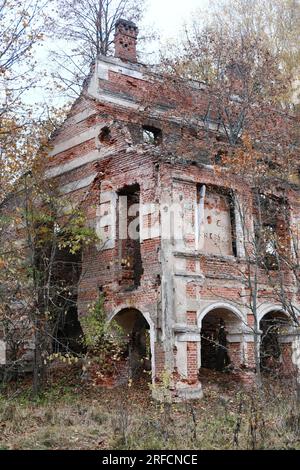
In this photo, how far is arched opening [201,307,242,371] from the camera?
51.7 feet

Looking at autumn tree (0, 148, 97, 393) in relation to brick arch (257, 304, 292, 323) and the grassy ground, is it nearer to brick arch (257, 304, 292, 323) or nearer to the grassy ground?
the grassy ground

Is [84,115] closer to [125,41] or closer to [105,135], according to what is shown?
[105,135]

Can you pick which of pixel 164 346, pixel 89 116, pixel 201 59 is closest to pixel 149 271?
pixel 164 346

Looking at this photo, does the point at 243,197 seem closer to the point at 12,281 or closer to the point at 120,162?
the point at 120,162

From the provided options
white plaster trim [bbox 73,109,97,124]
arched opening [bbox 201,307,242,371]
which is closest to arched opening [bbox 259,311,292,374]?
arched opening [bbox 201,307,242,371]

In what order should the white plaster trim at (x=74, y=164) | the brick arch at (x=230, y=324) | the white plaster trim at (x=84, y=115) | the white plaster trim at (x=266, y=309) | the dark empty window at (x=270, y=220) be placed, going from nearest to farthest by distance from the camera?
the brick arch at (x=230, y=324), the white plaster trim at (x=266, y=309), the dark empty window at (x=270, y=220), the white plaster trim at (x=74, y=164), the white plaster trim at (x=84, y=115)

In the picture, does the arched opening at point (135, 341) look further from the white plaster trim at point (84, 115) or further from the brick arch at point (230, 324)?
the white plaster trim at point (84, 115)

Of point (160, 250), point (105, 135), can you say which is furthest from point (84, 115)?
point (160, 250)

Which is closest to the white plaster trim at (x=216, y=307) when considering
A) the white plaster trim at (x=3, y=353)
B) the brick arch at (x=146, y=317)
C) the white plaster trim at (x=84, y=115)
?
the brick arch at (x=146, y=317)

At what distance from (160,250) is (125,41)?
9836 mm

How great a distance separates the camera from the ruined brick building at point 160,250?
47.1 feet

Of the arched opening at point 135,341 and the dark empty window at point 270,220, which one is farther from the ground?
the dark empty window at point 270,220

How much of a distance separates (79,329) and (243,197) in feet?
23.0

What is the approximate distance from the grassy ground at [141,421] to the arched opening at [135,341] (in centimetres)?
89
